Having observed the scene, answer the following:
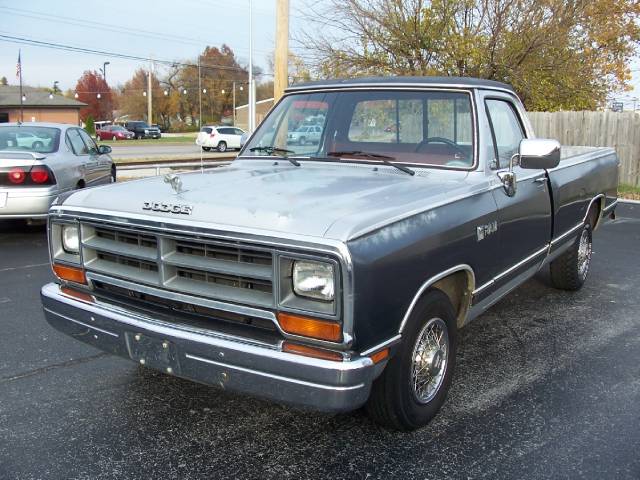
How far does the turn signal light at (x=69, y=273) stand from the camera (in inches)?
135

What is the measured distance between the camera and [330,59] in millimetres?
16047

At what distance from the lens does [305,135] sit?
14.9 ft

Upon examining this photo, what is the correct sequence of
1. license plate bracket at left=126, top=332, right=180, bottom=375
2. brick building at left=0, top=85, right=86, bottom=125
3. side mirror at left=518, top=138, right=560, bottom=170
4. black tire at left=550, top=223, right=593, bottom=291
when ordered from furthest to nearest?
1. brick building at left=0, top=85, right=86, bottom=125
2. black tire at left=550, top=223, right=593, bottom=291
3. side mirror at left=518, top=138, right=560, bottom=170
4. license plate bracket at left=126, top=332, right=180, bottom=375

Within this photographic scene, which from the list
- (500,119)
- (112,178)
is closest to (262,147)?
(500,119)

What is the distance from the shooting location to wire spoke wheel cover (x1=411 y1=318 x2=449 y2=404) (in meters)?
3.28

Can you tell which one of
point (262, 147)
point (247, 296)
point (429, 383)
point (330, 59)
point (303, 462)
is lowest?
point (303, 462)

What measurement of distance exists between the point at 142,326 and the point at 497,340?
2828 mm

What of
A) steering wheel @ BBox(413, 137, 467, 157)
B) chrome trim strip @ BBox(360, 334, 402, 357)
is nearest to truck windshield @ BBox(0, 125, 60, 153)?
steering wheel @ BBox(413, 137, 467, 157)

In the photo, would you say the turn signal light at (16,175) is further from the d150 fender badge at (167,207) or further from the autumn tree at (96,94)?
the autumn tree at (96,94)

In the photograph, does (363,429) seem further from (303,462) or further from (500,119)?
(500,119)

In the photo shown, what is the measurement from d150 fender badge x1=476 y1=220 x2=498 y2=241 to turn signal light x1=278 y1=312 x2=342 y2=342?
52.1 inches

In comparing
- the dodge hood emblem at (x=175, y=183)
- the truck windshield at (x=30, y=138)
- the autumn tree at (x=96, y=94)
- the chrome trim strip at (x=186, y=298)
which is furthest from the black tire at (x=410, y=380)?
the autumn tree at (x=96, y=94)

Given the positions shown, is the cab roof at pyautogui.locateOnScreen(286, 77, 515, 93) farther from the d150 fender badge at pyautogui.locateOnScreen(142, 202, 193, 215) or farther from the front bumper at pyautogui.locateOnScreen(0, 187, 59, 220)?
the front bumper at pyautogui.locateOnScreen(0, 187, 59, 220)

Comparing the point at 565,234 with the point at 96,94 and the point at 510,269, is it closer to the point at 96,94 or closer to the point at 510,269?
the point at 510,269
